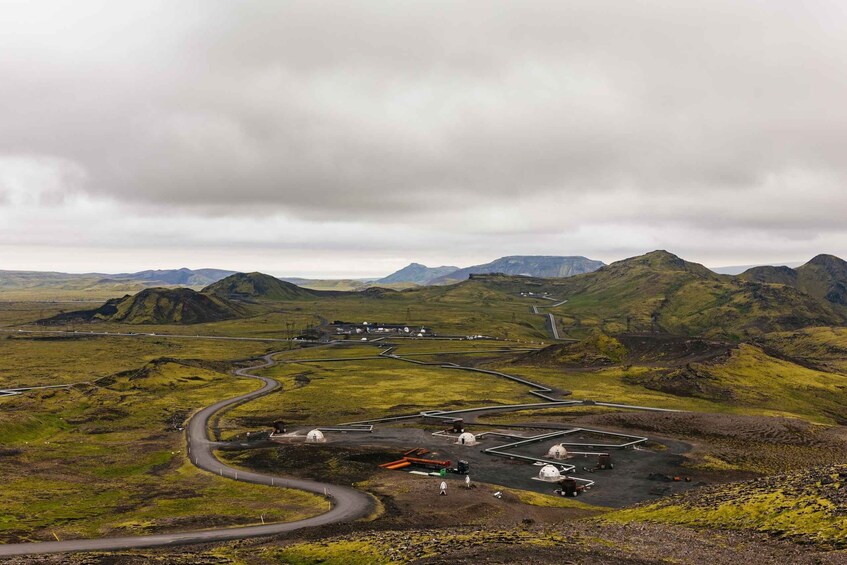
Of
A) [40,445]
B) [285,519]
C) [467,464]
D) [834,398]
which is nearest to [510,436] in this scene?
[467,464]

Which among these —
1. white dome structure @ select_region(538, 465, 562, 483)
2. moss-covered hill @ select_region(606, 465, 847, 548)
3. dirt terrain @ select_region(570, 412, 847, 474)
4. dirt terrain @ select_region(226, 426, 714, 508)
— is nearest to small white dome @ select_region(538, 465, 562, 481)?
white dome structure @ select_region(538, 465, 562, 483)

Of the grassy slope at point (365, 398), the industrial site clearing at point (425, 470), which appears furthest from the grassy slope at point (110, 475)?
the grassy slope at point (365, 398)

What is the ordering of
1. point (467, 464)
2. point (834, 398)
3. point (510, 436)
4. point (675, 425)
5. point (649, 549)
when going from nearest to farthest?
point (649, 549) → point (467, 464) → point (510, 436) → point (675, 425) → point (834, 398)

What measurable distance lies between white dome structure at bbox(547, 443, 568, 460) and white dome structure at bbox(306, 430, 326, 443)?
46.5 metres

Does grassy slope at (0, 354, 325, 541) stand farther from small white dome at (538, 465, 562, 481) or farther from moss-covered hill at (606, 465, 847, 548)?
moss-covered hill at (606, 465, 847, 548)

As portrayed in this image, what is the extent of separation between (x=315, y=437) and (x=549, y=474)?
50.3m

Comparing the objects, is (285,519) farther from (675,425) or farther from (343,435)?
(675,425)

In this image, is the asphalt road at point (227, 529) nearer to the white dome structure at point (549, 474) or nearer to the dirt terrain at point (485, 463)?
the dirt terrain at point (485, 463)

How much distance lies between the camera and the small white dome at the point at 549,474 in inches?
3511

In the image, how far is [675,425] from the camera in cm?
12738

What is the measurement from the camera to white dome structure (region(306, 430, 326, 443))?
11481 centimetres

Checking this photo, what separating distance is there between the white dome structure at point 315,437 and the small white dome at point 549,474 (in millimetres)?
47490

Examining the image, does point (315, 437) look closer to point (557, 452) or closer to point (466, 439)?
point (466, 439)

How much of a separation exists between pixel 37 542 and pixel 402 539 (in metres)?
38.8
